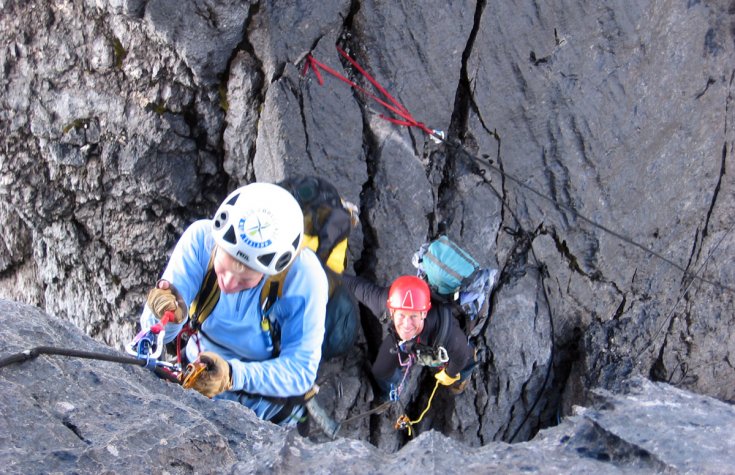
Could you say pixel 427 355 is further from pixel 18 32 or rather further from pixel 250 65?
pixel 18 32

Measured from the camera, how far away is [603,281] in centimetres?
794

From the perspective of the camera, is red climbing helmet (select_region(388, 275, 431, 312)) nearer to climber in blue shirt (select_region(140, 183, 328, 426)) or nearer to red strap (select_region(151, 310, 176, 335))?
climber in blue shirt (select_region(140, 183, 328, 426))

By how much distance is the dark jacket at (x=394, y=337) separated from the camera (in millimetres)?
6527

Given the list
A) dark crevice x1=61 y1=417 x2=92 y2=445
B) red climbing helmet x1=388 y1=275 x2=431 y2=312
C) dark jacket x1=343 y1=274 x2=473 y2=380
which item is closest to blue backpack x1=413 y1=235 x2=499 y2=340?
dark jacket x1=343 y1=274 x2=473 y2=380

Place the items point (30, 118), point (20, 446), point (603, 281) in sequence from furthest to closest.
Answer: point (603, 281)
point (30, 118)
point (20, 446)

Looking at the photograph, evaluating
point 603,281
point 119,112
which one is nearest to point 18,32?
point 119,112

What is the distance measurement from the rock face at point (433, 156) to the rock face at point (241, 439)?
4174 mm

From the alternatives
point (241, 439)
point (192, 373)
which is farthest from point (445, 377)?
point (241, 439)

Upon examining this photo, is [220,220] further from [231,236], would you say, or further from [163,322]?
[163,322]

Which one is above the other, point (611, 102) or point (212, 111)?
point (611, 102)

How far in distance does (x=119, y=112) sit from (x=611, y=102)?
16.6 ft

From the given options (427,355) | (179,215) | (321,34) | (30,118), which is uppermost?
(321,34)

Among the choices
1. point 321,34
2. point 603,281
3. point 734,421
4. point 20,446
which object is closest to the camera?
point 20,446

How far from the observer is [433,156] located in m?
7.18
